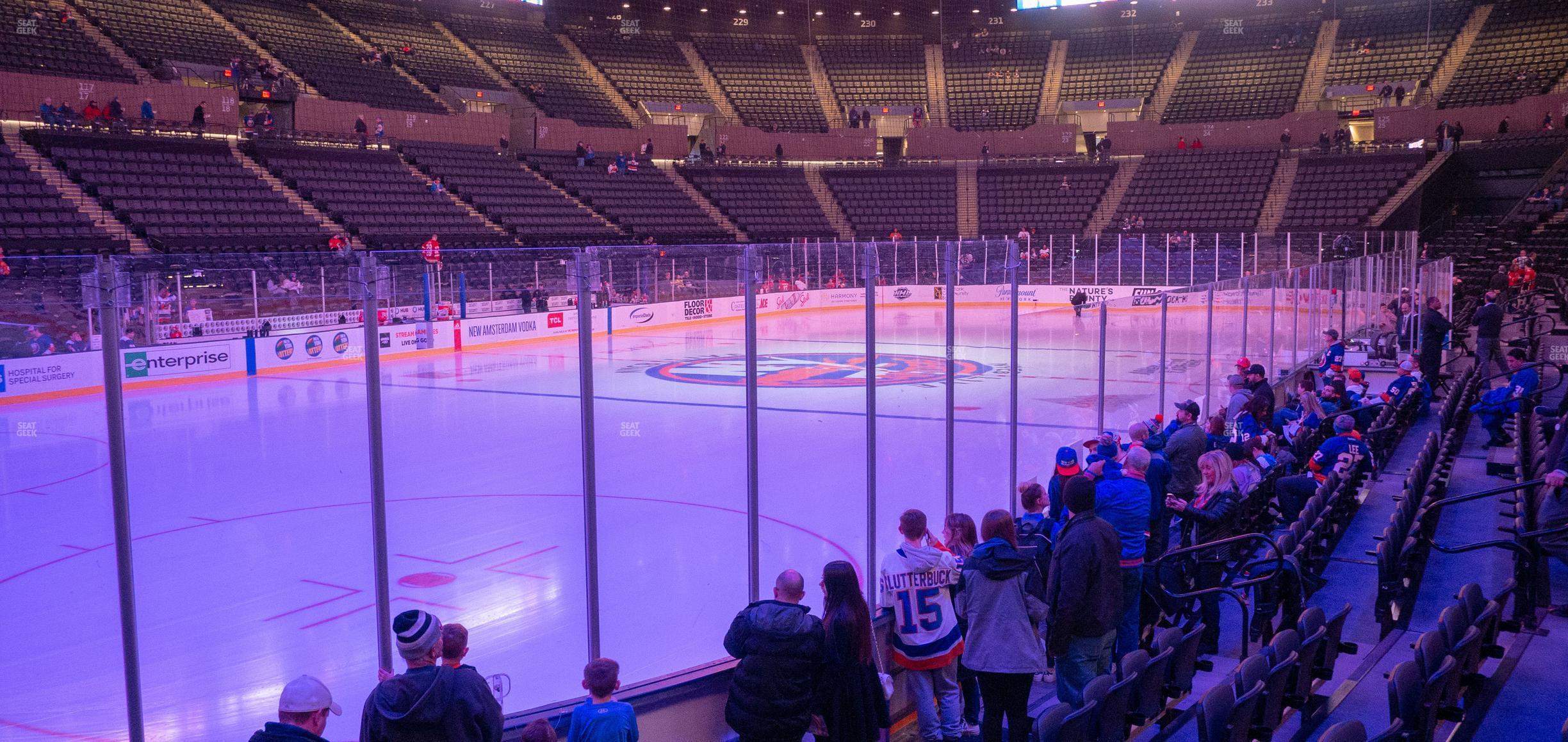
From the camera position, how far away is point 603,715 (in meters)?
4.16

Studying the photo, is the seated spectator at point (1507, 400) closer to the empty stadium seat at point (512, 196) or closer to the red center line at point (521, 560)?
the red center line at point (521, 560)

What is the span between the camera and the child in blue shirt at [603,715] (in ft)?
13.6

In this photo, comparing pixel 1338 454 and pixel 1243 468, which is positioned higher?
pixel 1243 468

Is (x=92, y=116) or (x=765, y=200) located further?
(x=765, y=200)

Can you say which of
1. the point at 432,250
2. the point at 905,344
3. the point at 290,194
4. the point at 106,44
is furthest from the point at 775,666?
the point at 106,44

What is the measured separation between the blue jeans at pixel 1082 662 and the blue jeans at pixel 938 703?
586 millimetres

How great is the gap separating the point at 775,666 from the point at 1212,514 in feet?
13.1

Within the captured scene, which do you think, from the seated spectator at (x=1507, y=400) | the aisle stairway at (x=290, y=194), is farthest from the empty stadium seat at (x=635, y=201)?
the seated spectator at (x=1507, y=400)

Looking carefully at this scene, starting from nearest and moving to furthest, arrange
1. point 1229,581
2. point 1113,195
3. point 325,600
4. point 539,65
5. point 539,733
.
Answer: point 539,733 < point 1229,581 < point 325,600 < point 1113,195 < point 539,65

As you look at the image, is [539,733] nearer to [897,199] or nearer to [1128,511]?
[1128,511]

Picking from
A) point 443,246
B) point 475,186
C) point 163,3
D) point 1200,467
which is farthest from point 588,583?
point 163,3

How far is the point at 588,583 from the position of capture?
16.1ft

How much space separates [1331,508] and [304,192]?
98.5 ft

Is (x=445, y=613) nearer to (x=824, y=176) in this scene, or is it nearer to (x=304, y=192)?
(x=304, y=192)
